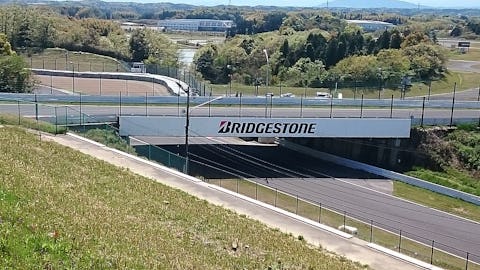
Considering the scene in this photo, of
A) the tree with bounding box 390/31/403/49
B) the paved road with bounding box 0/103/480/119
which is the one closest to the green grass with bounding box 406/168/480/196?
the paved road with bounding box 0/103/480/119

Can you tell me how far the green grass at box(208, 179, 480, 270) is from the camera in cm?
2717

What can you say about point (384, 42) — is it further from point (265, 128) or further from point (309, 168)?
point (265, 128)

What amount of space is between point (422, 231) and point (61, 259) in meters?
24.6

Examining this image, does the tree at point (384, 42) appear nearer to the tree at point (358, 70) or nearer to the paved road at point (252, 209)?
the tree at point (358, 70)

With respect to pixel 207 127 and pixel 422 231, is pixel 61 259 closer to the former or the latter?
pixel 422 231

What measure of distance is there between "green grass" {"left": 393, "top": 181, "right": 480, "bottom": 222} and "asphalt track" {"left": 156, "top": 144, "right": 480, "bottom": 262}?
1333mm

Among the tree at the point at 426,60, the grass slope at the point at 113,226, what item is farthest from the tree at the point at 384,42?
the grass slope at the point at 113,226

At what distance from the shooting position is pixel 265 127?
45.3 m

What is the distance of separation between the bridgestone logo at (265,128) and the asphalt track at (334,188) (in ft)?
8.23

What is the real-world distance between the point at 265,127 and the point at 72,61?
50.6 meters

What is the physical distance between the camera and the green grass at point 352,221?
27172 millimetres

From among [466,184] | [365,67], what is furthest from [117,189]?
[365,67]

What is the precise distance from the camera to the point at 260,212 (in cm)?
2495

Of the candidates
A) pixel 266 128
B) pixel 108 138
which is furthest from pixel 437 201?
pixel 108 138
